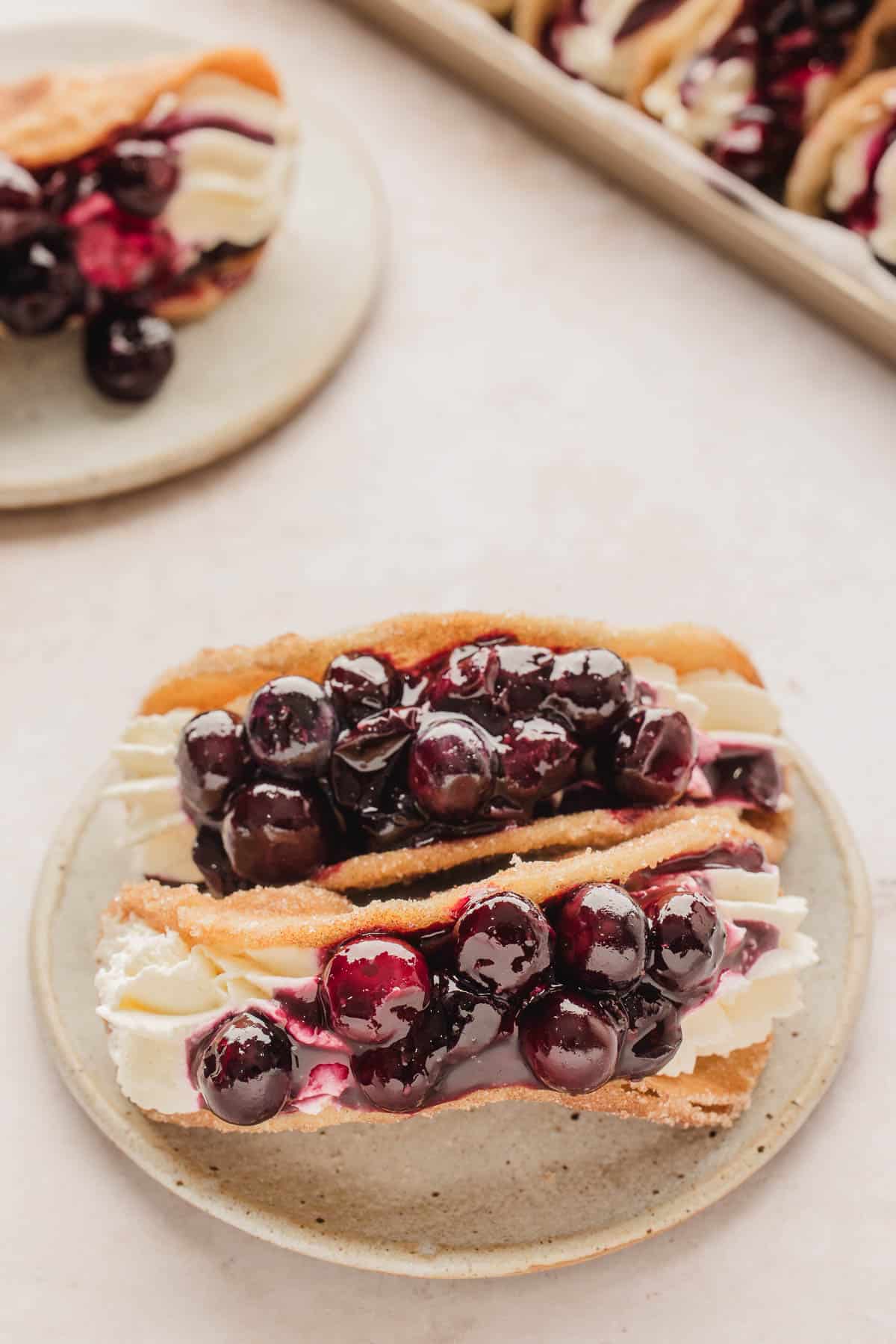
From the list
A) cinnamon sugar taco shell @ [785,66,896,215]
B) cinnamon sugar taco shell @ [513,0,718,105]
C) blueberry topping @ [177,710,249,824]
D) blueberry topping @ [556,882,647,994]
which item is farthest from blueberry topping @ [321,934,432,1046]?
cinnamon sugar taco shell @ [513,0,718,105]

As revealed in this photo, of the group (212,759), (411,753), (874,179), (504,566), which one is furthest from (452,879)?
(874,179)

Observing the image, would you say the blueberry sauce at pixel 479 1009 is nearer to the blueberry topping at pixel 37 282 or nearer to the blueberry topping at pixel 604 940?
the blueberry topping at pixel 604 940

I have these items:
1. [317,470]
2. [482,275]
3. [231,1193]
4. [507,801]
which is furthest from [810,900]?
[482,275]

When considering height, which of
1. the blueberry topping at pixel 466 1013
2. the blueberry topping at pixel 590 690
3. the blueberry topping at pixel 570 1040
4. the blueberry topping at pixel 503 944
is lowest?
the blueberry topping at pixel 466 1013

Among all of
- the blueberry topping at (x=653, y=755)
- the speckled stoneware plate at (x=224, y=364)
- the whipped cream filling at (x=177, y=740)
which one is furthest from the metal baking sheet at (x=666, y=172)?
the blueberry topping at (x=653, y=755)

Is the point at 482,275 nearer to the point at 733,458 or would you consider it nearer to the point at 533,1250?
the point at 733,458

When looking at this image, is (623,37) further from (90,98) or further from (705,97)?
(90,98)
